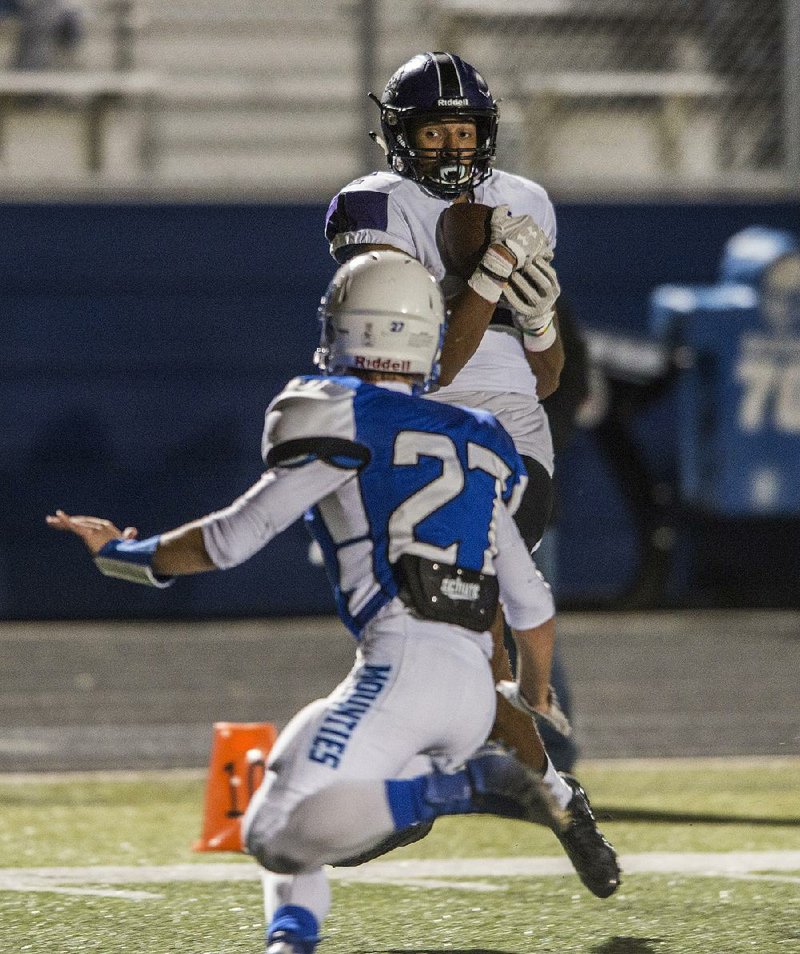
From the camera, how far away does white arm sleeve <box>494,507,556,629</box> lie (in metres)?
3.22

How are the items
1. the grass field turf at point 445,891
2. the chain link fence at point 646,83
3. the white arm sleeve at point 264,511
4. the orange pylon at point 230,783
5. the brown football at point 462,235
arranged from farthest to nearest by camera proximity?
the chain link fence at point 646,83, the orange pylon at point 230,783, the brown football at point 462,235, the grass field turf at point 445,891, the white arm sleeve at point 264,511

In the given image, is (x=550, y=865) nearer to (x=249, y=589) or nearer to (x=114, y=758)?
(x=114, y=758)

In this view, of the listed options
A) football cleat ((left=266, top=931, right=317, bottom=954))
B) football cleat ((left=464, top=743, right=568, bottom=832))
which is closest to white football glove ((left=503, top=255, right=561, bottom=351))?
football cleat ((left=464, top=743, right=568, bottom=832))

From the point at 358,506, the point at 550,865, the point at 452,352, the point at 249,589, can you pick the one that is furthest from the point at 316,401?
the point at 249,589

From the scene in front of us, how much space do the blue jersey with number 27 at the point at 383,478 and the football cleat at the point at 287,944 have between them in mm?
509

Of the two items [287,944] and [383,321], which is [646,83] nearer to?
[383,321]

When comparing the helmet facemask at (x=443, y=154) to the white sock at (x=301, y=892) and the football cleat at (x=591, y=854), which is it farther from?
the white sock at (x=301, y=892)

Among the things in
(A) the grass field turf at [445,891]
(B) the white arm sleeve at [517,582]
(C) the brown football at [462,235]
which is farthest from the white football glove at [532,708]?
(C) the brown football at [462,235]

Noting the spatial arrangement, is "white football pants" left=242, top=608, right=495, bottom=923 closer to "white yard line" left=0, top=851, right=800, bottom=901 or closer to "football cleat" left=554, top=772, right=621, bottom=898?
"football cleat" left=554, top=772, right=621, bottom=898

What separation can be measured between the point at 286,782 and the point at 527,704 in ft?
2.07

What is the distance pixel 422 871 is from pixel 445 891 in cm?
24

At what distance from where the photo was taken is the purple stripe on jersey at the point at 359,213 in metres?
3.92

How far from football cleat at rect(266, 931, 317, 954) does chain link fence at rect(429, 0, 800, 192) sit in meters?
7.52

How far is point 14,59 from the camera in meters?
10.2
